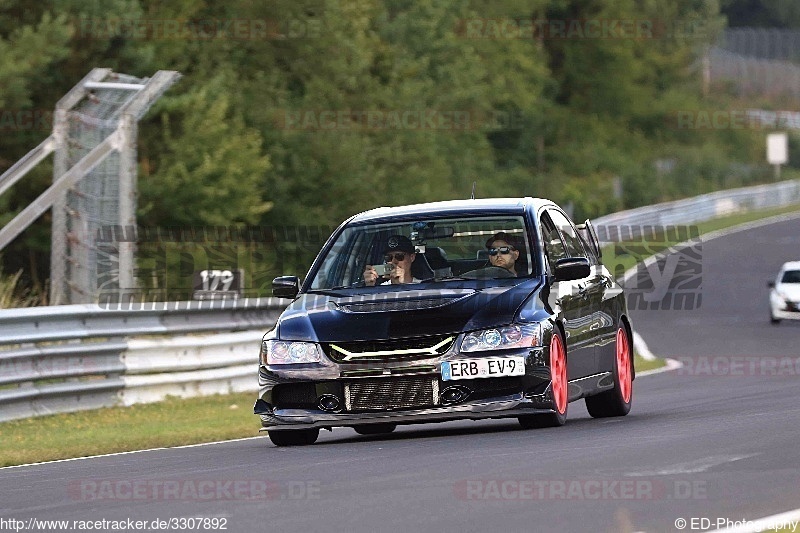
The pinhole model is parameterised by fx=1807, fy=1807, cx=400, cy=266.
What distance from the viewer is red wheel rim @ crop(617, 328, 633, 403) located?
13.8 m

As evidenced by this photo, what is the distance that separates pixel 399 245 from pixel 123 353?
6.02m

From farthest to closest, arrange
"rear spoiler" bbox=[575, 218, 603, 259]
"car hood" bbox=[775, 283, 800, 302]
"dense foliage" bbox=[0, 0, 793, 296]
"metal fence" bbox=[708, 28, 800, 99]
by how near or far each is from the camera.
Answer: "metal fence" bbox=[708, 28, 800, 99] → "dense foliage" bbox=[0, 0, 793, 296] → "car hood" bbox=[775, 283, 800, 302] → "rear spoiler" bbox=[575, 218, 603, 259]

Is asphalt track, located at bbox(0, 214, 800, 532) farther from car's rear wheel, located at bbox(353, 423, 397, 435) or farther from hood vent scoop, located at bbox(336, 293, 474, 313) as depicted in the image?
hood vent scoop, located at bbox(336, 293, 474, 313)

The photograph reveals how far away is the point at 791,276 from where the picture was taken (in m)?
34.0

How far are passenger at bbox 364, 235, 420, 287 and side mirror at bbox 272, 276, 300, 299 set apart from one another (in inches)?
19.5

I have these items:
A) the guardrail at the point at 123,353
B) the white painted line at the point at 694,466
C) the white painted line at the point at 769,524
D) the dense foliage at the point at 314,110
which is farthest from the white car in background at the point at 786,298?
the white painted line at the point at 769,524

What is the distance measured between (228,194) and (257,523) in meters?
29.1

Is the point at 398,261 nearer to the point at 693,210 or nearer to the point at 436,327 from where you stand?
the point at 436,327

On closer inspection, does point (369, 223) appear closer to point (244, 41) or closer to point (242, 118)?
point (242, 118)

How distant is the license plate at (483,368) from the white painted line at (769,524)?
393 cm

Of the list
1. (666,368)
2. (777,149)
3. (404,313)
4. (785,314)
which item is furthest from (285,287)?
(777,149)

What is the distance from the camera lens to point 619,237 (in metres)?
56.1

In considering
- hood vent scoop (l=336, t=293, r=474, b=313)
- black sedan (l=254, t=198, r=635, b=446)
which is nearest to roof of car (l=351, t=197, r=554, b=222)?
black sedan (l=254, t=198, r=635, b=446)

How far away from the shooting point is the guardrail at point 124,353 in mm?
16281
